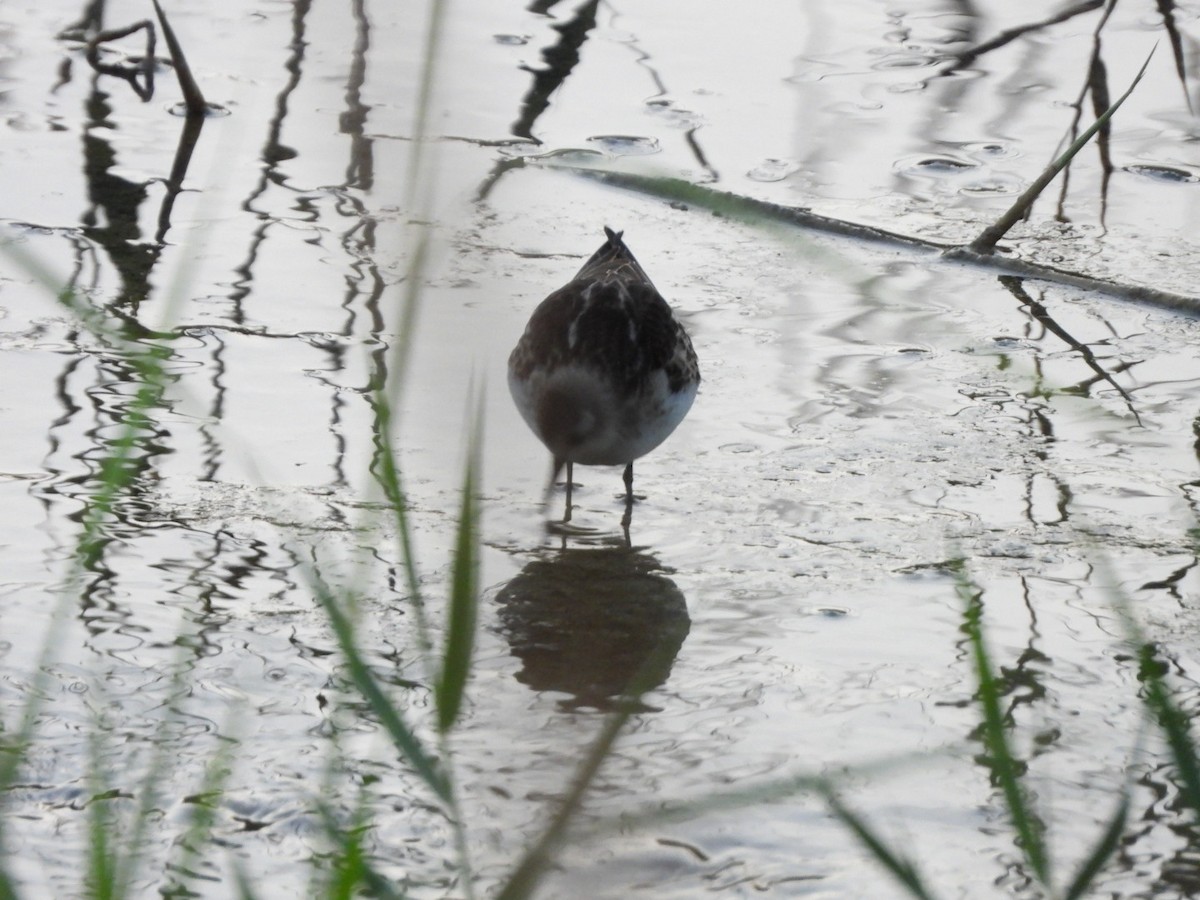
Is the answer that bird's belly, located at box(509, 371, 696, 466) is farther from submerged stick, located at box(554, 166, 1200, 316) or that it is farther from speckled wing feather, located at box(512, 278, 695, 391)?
submerged stick, located at box(554, 166, 1200, 316)

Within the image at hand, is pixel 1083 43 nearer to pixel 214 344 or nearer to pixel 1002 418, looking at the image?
pixel 1002 418

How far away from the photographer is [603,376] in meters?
4.98

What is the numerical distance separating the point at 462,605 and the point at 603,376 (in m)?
3.65

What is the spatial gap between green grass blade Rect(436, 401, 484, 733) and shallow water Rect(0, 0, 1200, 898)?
9 cm

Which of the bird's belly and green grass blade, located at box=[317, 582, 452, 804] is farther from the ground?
green grass blade, located at box=[317, 582, 452, 804]

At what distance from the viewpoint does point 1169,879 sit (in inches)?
128

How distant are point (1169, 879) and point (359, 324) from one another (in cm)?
366

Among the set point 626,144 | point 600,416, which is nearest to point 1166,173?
point 626,144

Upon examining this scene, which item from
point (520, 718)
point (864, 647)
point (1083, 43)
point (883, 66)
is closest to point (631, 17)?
point (883, 66)

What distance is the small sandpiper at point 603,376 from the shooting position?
4805 millimetres

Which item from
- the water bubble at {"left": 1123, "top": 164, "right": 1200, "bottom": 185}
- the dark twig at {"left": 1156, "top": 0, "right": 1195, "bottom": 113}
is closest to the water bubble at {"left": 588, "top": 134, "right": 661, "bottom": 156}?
the water bubble at {"left": 1123, "top": 164, "right": 1200, "bottom": 185}

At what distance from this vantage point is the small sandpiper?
4.80 m

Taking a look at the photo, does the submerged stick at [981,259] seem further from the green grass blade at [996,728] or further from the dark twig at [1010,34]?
the green grass blade at [996,728]

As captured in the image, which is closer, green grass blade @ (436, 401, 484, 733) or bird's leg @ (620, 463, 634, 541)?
green grass blade @ (436, 401, 484, 733)
